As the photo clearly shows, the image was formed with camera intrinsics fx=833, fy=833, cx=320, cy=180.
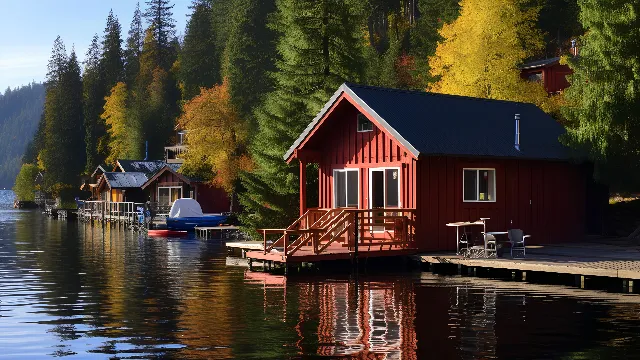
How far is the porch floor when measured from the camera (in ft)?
92.6

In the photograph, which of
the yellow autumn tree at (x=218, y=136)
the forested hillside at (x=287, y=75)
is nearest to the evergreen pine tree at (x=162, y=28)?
the forested hillside at (x=287, y=75)

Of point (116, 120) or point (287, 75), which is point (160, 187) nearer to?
point (287, 75)

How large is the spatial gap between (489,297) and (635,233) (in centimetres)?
1553

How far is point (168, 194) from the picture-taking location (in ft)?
261

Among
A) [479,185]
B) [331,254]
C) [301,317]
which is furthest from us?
[479,185]

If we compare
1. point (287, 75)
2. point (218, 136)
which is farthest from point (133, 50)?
point (287, 75)

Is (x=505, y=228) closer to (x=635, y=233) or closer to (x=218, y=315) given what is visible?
(x=635, y=233)

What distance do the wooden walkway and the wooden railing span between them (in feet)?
4.66

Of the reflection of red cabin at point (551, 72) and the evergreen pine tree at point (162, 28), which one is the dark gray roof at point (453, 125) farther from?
the evergreen pine tree at point (162, 28)

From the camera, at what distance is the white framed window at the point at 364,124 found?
32688 mm

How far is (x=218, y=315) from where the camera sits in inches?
788

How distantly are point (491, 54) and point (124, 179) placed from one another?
5098 cm

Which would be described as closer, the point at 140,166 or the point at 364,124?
the point at 364,124

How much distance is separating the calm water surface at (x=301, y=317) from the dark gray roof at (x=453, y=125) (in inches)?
202
